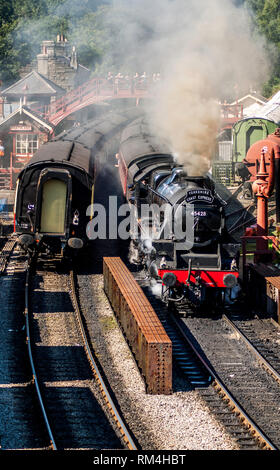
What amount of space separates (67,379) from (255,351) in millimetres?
3796

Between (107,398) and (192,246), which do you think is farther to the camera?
(192,246)

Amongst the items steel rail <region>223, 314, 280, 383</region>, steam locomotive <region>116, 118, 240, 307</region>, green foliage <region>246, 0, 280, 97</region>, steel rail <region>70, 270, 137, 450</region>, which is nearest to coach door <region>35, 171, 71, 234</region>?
steam locomotive <region>116, 118, 240, 307</region>

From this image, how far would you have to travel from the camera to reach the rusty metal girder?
1118 cm

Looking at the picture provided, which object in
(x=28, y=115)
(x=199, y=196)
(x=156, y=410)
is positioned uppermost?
(x=28, y=115)

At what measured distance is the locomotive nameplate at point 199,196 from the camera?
14719 millimetres

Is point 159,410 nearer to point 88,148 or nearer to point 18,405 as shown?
point 18,405

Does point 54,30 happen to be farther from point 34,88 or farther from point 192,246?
point 192,246

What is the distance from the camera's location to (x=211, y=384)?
38.2ft

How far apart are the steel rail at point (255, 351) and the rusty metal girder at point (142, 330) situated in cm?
203

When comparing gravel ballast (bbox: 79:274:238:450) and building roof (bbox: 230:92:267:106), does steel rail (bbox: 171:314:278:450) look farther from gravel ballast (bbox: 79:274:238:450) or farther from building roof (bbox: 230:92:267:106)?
building roof (bbox: 230:92:267:106)

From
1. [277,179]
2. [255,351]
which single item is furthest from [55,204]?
[277,179]

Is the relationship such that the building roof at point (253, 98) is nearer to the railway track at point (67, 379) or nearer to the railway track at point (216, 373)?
the railway track at point (67, 379)

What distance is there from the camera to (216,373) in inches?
476

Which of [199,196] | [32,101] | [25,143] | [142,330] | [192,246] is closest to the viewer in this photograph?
[142,330]
